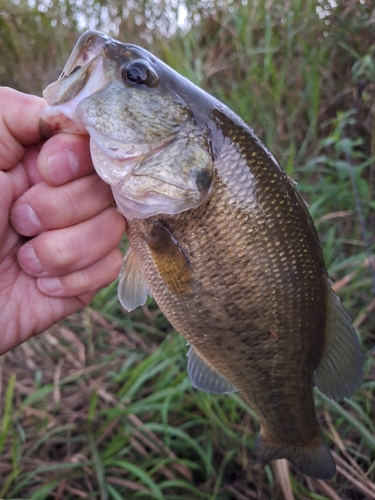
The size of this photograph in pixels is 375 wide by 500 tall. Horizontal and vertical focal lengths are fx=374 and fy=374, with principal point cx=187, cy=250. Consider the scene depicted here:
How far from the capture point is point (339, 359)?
4.23 ft

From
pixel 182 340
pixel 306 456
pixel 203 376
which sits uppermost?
pixel 203 376

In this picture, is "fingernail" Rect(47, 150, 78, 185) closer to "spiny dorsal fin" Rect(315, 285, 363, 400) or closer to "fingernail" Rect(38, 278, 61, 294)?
"fingernail" Rect(38, 278, 61, 294)

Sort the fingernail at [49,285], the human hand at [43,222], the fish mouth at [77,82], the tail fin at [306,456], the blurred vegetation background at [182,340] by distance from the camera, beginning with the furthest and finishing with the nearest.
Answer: the blurred vegetation background at [182,340]
the tail fin at [306,456]
the fingernail at [49,285]
the human hand at [43,222]
the fish mouth at [77,82]

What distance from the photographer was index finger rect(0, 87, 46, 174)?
103cm

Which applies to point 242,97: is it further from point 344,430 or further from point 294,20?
point 344,430

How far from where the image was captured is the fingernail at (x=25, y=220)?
1.05m

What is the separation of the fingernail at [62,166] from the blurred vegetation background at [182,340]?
1.14 meters

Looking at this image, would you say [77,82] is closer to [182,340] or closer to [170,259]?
[170,259]

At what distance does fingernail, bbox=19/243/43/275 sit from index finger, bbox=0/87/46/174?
0.26 meters

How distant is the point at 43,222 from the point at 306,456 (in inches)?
48.6

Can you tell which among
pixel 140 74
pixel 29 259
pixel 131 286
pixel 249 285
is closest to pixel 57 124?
pixel 140 74

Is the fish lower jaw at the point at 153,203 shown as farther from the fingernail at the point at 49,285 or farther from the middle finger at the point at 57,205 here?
the fingernail at the point at 49,285

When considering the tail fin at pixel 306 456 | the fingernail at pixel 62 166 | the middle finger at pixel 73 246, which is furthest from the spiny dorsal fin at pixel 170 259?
the tail fin at pixel 306 456

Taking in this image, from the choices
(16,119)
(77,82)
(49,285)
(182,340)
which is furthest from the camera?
(182,340)
